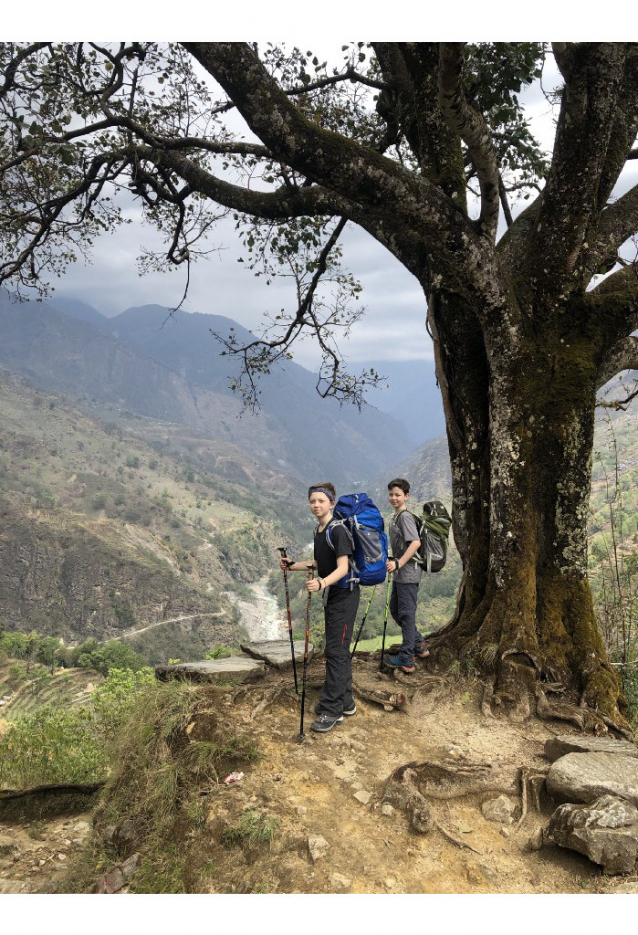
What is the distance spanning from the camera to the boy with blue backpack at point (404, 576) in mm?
6562

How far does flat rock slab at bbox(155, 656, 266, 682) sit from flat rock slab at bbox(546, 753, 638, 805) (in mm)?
3242

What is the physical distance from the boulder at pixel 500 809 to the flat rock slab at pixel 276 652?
2793 mm

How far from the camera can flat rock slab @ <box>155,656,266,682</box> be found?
6.28 meters

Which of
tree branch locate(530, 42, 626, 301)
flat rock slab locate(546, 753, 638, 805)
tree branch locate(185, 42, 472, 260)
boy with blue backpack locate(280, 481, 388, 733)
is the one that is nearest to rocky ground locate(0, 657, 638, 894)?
flat rock slab locate(546, 753, 638, 805)

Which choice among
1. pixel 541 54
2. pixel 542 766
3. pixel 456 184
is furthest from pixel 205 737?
pixel 541 54

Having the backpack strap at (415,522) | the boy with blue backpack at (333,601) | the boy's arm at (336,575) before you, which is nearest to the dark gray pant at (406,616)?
the backpack strap at (415,522)

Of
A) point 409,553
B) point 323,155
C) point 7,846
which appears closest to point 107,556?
point 7,846

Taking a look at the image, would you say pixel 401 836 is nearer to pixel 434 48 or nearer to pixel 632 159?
pixel 434 48

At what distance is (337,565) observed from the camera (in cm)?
514

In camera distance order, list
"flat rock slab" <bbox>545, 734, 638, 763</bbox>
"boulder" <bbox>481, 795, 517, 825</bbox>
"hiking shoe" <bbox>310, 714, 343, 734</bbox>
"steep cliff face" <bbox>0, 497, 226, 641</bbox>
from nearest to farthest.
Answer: "boulder" <bbox>481, 795, 517, 825</bbox> → "flat rock slab" <bbox>545, 734, 638, 763</bbox> → "hiking shoe" <bbox>310, 714, 343, 734</bbox> → "steep cliff face" <bbox>0, 497, 226, 641</bbox>

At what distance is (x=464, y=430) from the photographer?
6848mm

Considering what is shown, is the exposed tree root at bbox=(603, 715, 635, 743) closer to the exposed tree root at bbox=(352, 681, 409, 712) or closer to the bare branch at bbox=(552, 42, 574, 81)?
the exposed tree root at bbox=(352, 681, 409, 712)

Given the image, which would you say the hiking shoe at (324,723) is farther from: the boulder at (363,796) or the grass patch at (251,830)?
the grass patch at (251,830)

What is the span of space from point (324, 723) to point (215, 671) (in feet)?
5.27
